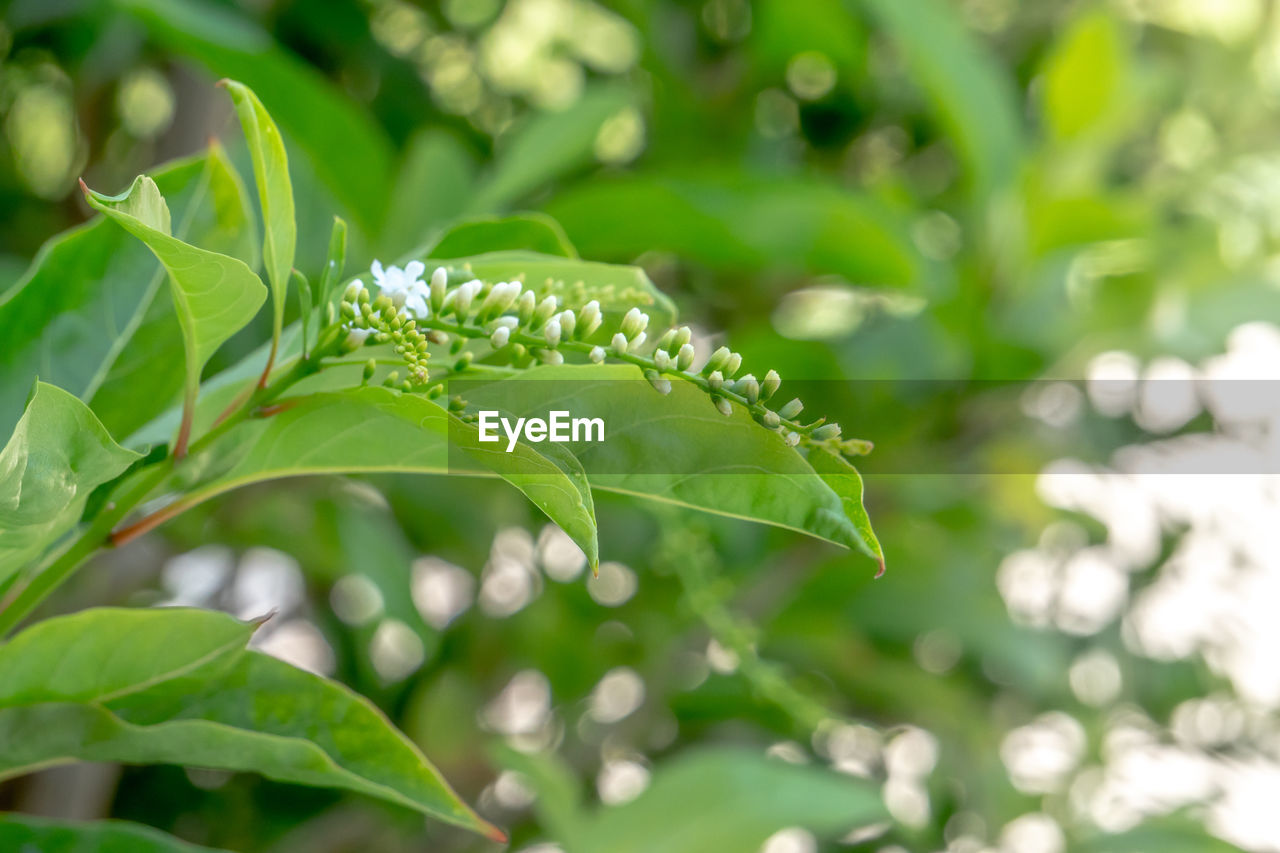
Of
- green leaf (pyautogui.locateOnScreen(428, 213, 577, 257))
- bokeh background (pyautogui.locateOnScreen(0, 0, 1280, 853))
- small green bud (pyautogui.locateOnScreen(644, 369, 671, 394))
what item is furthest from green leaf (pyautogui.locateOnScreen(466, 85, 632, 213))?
small green bud (pyautogui.locateOnScreen(644, 369, 671, 394))

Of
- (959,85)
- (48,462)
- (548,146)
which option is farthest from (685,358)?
(959,85)

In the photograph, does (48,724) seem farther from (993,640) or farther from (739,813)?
(993,640)

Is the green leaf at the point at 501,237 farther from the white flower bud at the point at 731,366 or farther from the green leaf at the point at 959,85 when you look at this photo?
the green leaf at the point at 959,85

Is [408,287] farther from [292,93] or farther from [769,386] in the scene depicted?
[292,93]

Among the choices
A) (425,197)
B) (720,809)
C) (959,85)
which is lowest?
(720,809)

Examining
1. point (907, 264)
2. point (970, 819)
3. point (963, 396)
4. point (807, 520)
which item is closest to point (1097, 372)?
point (963, 396)

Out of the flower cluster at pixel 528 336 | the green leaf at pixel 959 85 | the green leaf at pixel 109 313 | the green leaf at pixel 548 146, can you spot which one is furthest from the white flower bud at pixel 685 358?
the green leaf at pixel 959 85
